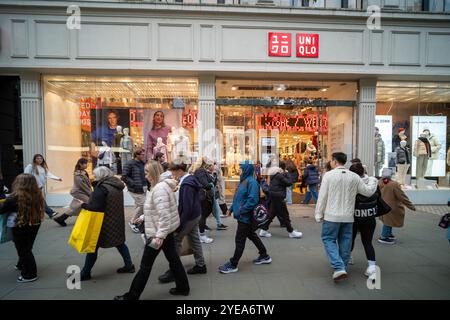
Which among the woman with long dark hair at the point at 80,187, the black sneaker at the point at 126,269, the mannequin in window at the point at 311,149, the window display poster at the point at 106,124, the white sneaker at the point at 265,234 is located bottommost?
the white sneaker at the point at 265,234

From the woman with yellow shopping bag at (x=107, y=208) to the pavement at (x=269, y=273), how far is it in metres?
0.45

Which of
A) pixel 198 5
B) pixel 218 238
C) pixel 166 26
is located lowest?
pixel 218 238

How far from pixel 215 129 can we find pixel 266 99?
2.23 m

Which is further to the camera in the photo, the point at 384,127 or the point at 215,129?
the point at 384,127

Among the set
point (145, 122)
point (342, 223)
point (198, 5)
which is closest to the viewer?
point (342, 223)

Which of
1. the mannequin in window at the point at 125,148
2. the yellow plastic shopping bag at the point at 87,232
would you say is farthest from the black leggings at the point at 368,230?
the mannequin in window at the point at 125,148

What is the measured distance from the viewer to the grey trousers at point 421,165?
1058cm

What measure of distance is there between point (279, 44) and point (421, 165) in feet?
23.8

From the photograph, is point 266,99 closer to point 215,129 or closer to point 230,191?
point 215,129

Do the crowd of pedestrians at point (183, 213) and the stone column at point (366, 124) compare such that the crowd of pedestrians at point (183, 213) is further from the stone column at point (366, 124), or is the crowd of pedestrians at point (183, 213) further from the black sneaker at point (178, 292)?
the stone column at point (366, 124)

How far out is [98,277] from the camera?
4.29 m

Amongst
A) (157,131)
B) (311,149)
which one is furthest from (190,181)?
(311,149)

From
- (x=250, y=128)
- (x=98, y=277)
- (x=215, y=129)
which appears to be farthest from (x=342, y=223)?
(x=250, y=128)

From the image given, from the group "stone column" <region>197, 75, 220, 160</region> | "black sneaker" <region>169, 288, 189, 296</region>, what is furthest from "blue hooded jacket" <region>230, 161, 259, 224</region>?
"stone column" <region>197, 75, 220, 160</region>
